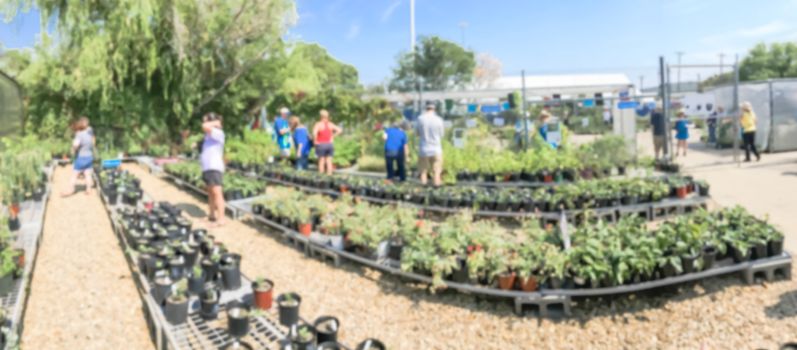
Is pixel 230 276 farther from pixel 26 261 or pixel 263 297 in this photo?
pixel 26 261

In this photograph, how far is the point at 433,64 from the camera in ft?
185

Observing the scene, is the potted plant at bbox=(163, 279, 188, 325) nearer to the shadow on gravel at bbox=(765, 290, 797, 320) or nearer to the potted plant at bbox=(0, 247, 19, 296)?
the potted plant at bbox=(0, 247, 19, 296)

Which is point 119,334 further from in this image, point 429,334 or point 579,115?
point 579,115

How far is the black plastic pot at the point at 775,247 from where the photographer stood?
13.3ft

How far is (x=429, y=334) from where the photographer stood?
3.59 metres

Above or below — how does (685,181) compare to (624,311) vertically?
above

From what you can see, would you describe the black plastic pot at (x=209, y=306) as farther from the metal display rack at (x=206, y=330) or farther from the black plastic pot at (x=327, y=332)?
the black plastic pot at (x=327, y=332)

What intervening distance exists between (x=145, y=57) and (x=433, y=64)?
42.4 m

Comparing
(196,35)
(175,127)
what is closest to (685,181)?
(196,35)

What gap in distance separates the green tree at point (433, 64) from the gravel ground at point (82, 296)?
50.0 metres

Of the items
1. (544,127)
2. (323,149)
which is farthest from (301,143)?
(544,127)

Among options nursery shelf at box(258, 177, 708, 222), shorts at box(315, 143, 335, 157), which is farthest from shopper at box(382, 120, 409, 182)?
nursery shelf at box(258, 177, 708, 222)

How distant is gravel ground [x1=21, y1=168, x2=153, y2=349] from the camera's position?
355 cm

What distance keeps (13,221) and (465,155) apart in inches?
272
